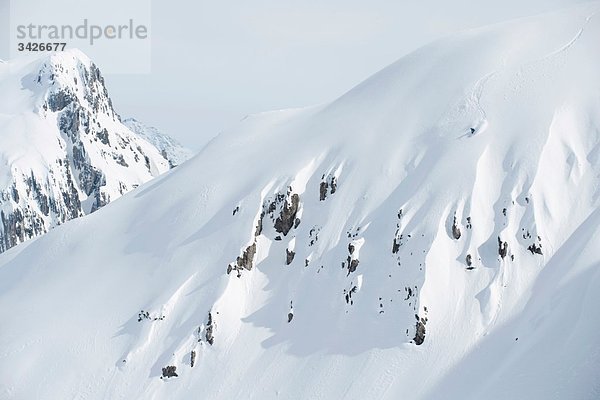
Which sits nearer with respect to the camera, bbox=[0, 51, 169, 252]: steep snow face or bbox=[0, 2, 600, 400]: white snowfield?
bbox=[0, 2, 600, 400]: white snowfield

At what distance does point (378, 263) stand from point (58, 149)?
5406 inches

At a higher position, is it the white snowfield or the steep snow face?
the white snowfield

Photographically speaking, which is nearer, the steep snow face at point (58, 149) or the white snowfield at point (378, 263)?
the white snowfield at point (378, 263)

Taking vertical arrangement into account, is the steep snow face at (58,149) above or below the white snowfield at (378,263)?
below

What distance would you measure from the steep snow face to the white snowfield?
90.3m

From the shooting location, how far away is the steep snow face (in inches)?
5512

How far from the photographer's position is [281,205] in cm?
5056

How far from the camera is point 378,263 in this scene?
146ft

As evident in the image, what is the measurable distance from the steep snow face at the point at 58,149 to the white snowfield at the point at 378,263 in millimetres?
90308

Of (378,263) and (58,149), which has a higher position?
(378,263)

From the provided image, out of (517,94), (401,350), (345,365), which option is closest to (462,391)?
(401,350)

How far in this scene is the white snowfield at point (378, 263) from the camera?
38594 millimetres

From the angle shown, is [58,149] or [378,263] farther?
[58,149]

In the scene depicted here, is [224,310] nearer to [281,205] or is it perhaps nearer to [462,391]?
[281,205]
